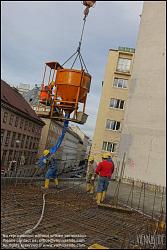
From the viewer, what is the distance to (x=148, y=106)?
332 centimetres

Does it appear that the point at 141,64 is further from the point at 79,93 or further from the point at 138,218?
the point at 79,93

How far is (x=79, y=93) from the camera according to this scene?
36.2ft

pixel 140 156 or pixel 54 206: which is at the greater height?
pixel 140 156

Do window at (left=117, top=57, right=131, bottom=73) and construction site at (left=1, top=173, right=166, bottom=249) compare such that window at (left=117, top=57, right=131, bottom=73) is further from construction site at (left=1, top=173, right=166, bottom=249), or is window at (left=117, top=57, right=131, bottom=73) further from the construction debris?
the construction debris

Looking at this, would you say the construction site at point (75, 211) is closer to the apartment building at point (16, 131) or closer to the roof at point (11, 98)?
the apartment building at point (16, 131)

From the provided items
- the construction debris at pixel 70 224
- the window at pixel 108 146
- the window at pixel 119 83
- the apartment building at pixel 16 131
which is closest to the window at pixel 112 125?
the window at pixel 108 146

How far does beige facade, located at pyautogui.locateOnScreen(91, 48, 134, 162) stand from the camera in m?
35.1

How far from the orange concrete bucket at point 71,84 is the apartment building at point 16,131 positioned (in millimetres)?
20048

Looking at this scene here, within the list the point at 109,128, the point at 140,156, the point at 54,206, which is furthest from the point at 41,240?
the point at 109,128

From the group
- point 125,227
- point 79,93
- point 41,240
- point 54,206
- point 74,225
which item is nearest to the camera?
point 41,240

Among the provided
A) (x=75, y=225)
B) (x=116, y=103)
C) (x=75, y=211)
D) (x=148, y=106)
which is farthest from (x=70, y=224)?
(x=116, y=103)

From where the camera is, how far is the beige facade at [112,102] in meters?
35.1

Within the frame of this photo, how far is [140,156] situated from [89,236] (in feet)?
8.09

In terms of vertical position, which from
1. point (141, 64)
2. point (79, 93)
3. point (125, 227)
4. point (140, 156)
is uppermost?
point (79, 93)
